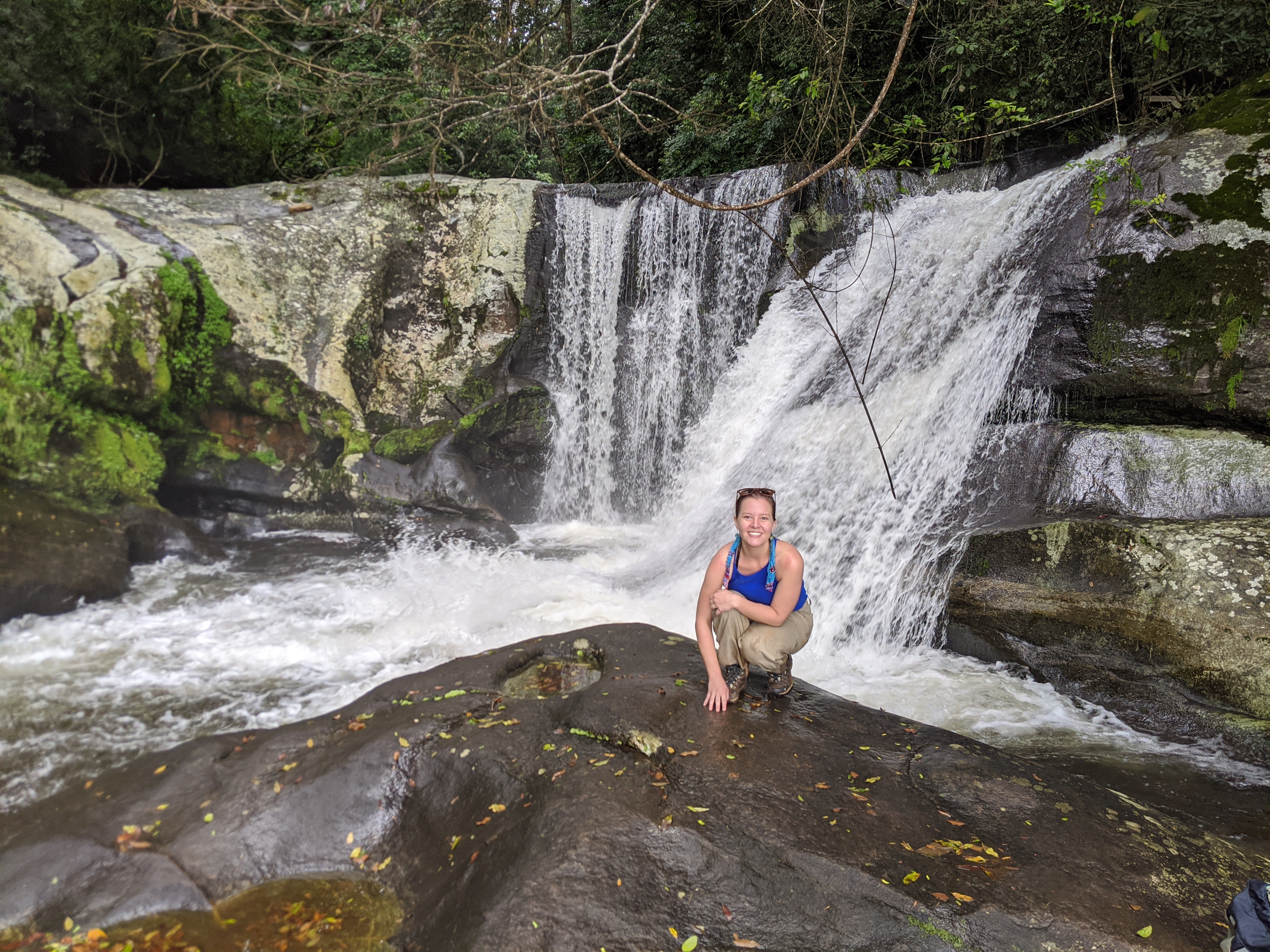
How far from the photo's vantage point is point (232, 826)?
278cm

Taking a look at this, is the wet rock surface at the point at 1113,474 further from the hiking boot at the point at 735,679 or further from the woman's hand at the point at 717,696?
the woman's hand at the point at 717,696

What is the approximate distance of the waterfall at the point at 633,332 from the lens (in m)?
8.76

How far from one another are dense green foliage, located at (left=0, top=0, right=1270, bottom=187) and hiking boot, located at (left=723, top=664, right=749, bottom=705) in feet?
9.87

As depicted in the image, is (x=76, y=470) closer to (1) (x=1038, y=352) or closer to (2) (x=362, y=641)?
(2) (x=362, y=641)

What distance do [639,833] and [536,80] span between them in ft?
11.9

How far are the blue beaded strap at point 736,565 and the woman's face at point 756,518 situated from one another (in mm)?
102

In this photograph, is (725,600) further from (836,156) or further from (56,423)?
(56,423)

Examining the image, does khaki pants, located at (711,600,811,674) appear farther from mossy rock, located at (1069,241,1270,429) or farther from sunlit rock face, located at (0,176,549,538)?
sunlit rock face, located at (0,176,549,538)

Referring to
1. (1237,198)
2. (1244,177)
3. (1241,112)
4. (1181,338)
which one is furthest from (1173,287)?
(1241,112)

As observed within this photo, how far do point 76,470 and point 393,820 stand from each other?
562 centimetres

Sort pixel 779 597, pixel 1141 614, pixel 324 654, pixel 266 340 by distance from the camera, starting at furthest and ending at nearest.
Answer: pixel 266 340 < pixel 324 654 < pixel 1141 614 < pixel 779 597

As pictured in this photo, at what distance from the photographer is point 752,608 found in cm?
314

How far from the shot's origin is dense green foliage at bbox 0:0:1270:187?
4.70 m

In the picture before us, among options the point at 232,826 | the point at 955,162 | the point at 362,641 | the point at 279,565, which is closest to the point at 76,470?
the point at 279,565
